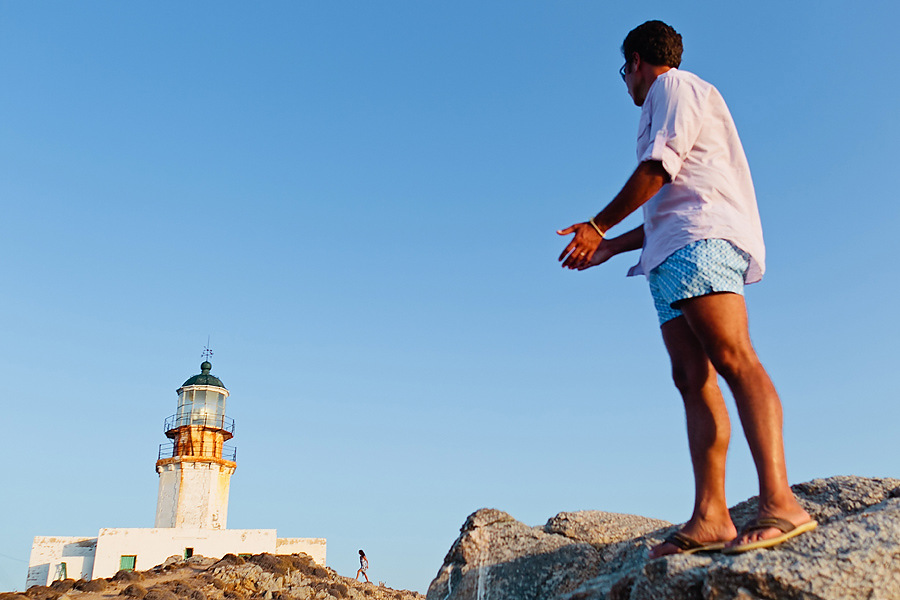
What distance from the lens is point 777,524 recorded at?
2529 mm

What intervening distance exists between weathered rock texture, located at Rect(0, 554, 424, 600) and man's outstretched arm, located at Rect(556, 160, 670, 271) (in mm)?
12918

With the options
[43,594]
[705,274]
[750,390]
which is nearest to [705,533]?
[750,390]


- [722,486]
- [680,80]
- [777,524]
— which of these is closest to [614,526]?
[722,486]

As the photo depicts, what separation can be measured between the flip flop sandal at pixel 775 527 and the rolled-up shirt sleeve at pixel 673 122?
4.10ft

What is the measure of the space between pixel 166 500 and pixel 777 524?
30.3 m

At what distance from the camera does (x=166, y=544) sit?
2522 centimetres

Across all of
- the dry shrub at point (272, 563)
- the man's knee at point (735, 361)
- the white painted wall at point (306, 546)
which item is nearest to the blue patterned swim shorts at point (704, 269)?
the man's knee at point (735, 361)

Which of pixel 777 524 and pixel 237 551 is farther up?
pixel 237 551

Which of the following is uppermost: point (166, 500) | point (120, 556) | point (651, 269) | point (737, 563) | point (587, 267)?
point (166, 500)

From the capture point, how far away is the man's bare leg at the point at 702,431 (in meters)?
2.76

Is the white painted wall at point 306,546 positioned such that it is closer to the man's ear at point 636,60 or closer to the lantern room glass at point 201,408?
the lantern room glass at point 201,408

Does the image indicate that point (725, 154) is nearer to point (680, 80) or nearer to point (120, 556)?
point (680, 80)

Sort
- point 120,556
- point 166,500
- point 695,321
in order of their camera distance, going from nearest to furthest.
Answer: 1. point 695,321
2. point 120,556
3. point 166,500

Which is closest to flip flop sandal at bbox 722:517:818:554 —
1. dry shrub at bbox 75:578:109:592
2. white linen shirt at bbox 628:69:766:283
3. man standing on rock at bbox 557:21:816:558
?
man standing on rock at bbox 557:21:816:558
